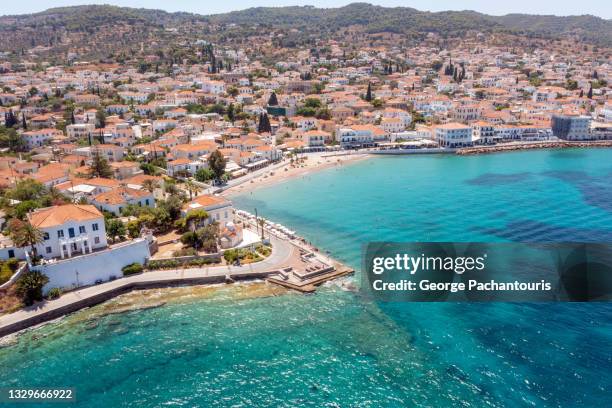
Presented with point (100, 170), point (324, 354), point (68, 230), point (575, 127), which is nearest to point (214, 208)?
point (68, 230)

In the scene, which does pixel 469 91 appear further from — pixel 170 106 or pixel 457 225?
pixel 457 225

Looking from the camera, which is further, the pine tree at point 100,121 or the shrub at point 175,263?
the pine tree at point 100,121

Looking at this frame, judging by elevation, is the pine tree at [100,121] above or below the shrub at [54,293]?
above

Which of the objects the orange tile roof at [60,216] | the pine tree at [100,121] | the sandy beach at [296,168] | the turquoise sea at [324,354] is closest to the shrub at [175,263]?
the turquoise sea at [324,354]

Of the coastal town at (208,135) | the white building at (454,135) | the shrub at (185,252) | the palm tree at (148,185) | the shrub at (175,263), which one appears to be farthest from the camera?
the white building at (454,135)

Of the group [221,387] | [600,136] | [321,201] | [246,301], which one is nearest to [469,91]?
[600,136]

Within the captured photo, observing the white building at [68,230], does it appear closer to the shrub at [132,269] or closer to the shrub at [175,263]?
the shrub at [132,269]

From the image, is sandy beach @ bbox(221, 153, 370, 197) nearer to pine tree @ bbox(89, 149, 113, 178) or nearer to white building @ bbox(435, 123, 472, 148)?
pine tree @ bbox(89, 149, 113, 178)

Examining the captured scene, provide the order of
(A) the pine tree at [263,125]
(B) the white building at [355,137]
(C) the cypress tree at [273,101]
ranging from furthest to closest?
(C) the cypress tree at [273,101] → (A) the pine tree at [263,125] → (B) the white building at [355,137]
